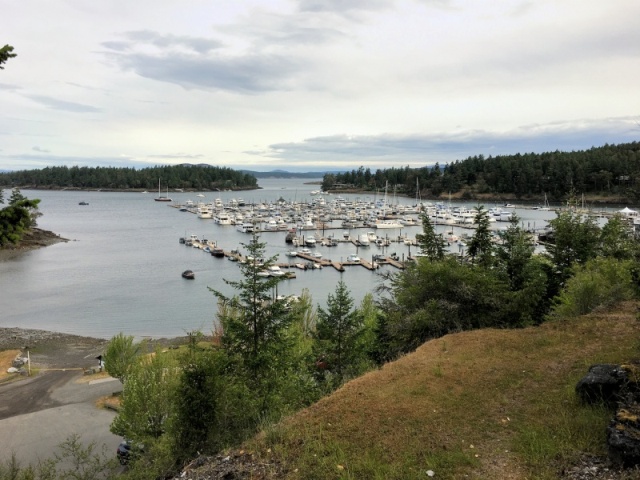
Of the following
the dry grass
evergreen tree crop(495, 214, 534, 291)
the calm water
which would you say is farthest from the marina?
the dry grass

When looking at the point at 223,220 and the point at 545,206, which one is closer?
the point at 223,220

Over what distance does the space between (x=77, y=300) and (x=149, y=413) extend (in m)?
32.4

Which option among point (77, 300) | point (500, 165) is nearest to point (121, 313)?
point (77, 300)

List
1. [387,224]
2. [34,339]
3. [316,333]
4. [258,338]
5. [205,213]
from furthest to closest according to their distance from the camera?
[205,213]
[387,224]
[34,339]
[316,333]
[258,338]

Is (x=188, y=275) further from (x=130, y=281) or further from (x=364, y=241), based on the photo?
(x=364, y=241)

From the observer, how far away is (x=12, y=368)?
24.3m

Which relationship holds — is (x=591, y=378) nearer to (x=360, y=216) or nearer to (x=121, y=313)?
(x=121, y=313)

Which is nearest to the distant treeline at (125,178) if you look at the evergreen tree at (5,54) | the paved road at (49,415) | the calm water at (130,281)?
the calm water at (130,281)

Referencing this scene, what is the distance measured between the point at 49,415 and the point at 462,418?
17.4m

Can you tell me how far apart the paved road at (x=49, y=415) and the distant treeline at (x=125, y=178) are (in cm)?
17050

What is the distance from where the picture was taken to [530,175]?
120 m

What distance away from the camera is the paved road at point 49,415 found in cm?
1568

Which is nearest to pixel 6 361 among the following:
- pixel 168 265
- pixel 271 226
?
pixel 168 265

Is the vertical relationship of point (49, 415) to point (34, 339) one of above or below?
above
